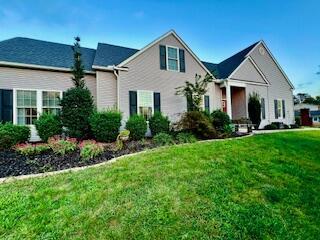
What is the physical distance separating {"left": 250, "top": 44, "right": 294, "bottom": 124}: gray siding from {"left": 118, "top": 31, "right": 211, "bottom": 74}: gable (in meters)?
→ 7.16

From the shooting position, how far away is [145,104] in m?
13.4

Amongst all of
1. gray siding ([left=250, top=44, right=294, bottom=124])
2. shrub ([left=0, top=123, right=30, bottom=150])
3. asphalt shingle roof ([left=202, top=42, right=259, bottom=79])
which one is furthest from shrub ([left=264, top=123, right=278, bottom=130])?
shrub ([left=0, top=123, right=30, bottom=150])

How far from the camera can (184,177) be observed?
16.1 ft

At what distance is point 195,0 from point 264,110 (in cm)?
990

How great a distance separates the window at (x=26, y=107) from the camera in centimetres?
1150

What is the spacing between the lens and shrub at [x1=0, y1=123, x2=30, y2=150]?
28.7 ft

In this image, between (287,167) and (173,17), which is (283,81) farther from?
(287,167)

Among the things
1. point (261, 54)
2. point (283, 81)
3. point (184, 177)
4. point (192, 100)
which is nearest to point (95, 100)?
point (192, 100)

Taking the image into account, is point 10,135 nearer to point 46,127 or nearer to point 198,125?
point 46,127

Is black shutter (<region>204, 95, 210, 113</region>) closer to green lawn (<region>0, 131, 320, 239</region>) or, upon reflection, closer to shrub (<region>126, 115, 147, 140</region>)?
shrub (<region>126, 115, 147, 140</region>)

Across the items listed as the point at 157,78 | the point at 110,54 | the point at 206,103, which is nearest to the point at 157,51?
the point at 157,78

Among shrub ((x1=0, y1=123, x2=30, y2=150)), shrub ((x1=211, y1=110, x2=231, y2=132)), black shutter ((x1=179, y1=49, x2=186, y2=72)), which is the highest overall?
black shutter ((x1=179, y1=49, x2=186, y2=72))

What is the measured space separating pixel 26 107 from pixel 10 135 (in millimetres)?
3098

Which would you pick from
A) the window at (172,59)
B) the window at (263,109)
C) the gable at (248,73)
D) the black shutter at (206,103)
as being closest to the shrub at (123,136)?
the window at (172,59)
